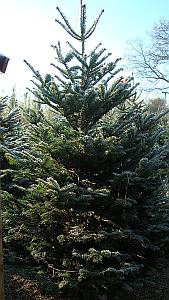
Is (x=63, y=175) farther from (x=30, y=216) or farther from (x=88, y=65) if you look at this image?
(x=88, y=65)

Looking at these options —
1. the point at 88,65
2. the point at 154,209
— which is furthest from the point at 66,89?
the point at 154,209

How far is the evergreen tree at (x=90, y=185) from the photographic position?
12.6 feet

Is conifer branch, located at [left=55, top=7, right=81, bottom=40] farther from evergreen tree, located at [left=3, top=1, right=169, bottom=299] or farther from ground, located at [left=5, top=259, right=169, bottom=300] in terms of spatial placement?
ground, located at [left=5, top=259, right=169, bottom=300]

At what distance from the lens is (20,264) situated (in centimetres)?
449

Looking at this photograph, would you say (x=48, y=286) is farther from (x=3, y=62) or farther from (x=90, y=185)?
(x=3, y=62)

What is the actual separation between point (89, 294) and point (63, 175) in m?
1.26

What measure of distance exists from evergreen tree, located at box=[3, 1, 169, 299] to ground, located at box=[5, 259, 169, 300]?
0.20 m

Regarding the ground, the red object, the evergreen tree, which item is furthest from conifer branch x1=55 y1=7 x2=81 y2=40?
the ground

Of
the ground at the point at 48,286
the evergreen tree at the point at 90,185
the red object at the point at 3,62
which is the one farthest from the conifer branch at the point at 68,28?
the ground at the point at 48,286

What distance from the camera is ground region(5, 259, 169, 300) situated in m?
3.82

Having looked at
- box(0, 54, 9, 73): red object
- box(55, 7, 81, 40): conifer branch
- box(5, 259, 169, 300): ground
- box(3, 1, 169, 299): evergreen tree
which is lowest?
box(5, 259, 169, 300): ground

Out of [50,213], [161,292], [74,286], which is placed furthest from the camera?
[161,292]

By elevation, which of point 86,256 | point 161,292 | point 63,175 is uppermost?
point 63,175

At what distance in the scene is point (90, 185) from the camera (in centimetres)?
411
